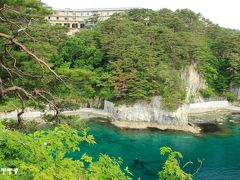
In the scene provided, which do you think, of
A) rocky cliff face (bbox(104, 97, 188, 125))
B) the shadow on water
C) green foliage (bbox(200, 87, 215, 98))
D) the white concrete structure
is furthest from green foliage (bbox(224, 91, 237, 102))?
the white concrete structure

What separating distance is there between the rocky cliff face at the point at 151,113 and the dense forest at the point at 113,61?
0.93 meters

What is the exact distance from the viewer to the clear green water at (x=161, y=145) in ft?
78.4

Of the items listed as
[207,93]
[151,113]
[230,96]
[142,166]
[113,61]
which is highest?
[113,61]

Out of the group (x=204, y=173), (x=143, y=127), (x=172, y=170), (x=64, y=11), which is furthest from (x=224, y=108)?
(x=64, y=11)

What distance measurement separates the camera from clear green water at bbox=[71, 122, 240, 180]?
2389cm

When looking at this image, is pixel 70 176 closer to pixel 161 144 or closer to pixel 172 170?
pixel 172 170

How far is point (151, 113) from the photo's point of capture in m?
36.2

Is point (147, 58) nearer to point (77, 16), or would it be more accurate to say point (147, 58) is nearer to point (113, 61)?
point (113, 61)

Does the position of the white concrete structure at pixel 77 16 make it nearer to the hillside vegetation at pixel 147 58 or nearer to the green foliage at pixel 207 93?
the hillside vegetation at pixel 147 58

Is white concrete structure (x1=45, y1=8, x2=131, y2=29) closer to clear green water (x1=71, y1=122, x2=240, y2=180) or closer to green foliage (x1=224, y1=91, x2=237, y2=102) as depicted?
green foliage (x1=224, y1=91, x2=237, y2=102)

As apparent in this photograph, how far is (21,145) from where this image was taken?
6.23 m

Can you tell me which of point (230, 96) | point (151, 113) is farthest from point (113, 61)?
point (230, 96)

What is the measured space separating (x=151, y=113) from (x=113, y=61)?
809cm

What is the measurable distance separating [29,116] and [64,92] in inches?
872
